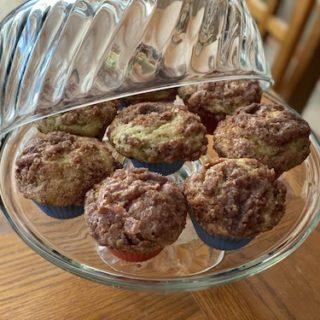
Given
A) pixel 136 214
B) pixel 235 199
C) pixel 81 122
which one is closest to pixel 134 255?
pixel 136 214

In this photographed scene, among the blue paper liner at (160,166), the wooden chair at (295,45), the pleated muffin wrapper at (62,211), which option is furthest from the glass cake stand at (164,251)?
the wooden chair at (295,45)

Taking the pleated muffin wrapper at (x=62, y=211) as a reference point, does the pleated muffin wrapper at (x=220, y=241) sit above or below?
above

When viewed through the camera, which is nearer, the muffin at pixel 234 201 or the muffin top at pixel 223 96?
the muffin at pixel 234 201

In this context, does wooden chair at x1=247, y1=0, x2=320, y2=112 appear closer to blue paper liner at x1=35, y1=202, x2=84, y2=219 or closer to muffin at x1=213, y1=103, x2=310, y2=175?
muffin at x1=213, y1=103, x2=310, y2=175

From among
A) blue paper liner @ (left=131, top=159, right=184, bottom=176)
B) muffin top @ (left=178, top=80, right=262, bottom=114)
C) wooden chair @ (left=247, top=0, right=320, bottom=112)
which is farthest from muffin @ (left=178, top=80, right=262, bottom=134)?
wooden chair @ (left=247, top=0, right=320, bottom=112)

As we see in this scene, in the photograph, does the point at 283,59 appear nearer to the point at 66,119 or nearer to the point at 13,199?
the point at 66,119

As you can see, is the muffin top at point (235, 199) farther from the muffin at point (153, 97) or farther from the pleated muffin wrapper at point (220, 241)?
the muffin at point (153, 97)

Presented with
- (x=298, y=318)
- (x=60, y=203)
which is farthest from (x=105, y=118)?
(x=298, y=318)
